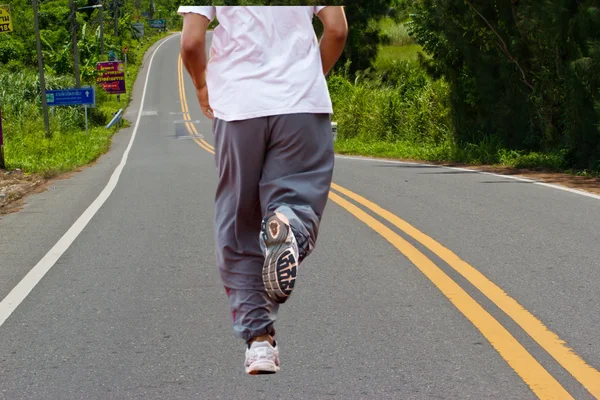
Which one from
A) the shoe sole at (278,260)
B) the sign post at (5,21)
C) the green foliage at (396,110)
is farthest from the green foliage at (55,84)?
the shoe sole at (278,260)

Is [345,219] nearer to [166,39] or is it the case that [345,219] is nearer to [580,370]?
[580,370]

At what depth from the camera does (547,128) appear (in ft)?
60.0

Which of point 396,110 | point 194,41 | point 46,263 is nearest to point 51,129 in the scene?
point 396,110

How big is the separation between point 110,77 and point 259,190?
5510 cm

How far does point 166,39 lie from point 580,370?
103 metres

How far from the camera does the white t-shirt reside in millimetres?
3350

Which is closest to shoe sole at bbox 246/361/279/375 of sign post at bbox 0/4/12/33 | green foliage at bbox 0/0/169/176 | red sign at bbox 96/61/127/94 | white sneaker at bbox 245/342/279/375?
white sneaker at bbox 245/342/279/375

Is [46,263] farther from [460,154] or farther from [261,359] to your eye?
[460,154]

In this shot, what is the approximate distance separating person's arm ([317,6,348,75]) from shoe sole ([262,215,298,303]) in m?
0.76

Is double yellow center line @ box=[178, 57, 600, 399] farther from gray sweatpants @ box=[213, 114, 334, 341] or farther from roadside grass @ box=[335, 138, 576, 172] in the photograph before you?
roadside grass @ box=[335, 138, 576, 172]

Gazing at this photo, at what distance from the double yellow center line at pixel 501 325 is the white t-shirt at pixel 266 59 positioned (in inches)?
68.5

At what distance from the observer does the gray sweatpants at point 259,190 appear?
11.2 feet

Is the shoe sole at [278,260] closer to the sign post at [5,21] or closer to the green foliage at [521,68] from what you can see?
the green foliage at [521,68]

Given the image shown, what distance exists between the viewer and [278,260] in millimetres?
3242
